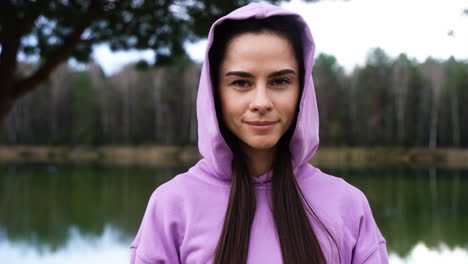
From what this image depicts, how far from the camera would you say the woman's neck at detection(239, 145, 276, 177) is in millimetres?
1295

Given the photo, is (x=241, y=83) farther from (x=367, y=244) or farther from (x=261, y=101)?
(x=367, y=244)

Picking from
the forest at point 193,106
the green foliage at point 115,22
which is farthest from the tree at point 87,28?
the forest at point 193,106

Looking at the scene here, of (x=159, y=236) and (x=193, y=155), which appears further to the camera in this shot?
(x=193, y=155)

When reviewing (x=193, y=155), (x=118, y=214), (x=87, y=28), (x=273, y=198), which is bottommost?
(x=193, y=155)

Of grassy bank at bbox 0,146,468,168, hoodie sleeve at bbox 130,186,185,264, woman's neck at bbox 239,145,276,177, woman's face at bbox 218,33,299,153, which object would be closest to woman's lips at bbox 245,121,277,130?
woman's face at bbox 218,33,299,153

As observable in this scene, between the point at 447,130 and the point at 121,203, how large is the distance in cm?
1835

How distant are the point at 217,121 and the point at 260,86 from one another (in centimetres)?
14

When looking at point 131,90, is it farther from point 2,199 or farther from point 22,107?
point 2,199

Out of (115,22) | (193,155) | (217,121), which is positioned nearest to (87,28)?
(115,22)

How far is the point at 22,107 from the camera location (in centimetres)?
3097

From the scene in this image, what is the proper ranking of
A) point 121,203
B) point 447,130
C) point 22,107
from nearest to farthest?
point 121,203
point 447,130
point 22,107

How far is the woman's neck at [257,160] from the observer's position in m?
1.29

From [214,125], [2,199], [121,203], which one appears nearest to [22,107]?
[2,199]

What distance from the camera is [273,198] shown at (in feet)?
4.04
